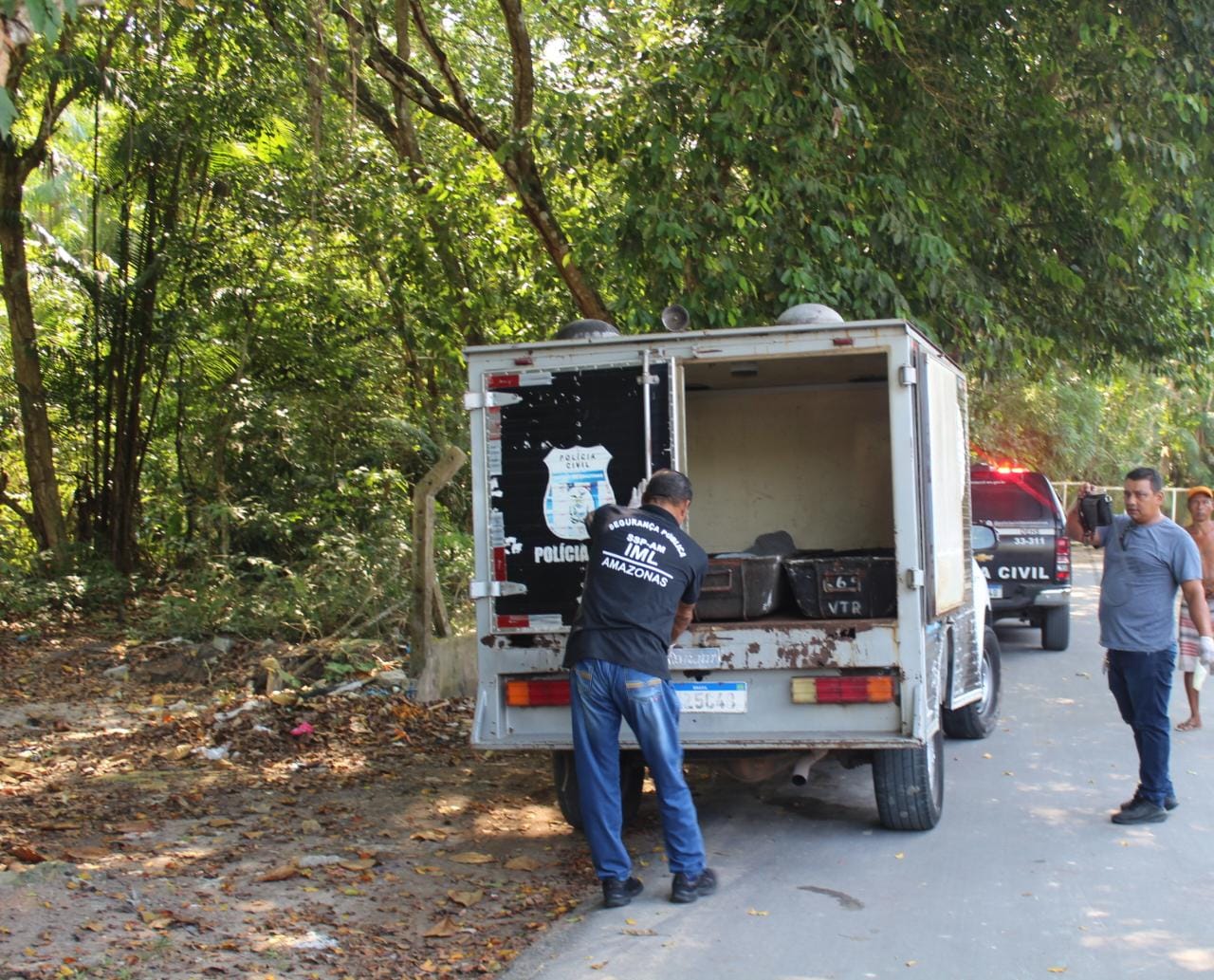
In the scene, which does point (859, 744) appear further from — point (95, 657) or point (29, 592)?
point (29, 592)

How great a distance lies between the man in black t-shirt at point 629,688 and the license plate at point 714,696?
60 centimetres

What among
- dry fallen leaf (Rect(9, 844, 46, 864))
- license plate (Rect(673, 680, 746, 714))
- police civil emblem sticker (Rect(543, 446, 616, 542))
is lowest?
dry fallen leaf (Rect(9, 844, 46, 864))

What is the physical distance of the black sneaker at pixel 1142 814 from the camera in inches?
261

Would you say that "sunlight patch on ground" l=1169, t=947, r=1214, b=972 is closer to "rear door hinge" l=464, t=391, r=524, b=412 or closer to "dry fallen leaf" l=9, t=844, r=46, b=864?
"rear door hinge" l=464, t=391, r=524, b=412

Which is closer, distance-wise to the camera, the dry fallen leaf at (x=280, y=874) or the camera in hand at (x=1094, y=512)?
the dry fallen leaf at (x=280, y=874)

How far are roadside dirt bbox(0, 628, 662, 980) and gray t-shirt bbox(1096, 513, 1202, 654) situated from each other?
2668mm

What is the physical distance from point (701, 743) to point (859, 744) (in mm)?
737

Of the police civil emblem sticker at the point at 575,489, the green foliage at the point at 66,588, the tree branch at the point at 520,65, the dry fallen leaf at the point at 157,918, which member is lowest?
the dry fallen leaf at the point at 157,918

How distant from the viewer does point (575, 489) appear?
646cm

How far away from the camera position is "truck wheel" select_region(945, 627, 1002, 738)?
897 centimetres

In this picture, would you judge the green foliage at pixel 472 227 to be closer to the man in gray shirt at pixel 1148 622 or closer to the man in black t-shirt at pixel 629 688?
the man in gray shirt at pixel 1148 622

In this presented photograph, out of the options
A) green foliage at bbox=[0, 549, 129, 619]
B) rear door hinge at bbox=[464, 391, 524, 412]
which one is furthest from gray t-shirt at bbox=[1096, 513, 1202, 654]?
green foliage at bbox=[0, 549, 129, 619]

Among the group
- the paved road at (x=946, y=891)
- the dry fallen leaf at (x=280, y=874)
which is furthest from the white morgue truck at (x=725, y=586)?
the dry fallen leaf at (x=280, y=874)

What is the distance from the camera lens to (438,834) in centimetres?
674
